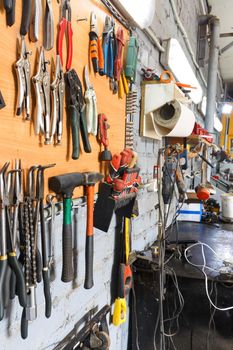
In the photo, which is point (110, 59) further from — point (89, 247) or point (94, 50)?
point (89, 247)

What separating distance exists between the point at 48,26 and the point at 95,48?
24 centimetres

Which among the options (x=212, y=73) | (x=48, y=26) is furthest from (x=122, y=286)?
(x=212, y=73)

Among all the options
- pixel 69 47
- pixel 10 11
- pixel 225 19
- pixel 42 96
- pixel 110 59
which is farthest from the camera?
pixel 225 19

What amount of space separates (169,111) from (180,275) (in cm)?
78

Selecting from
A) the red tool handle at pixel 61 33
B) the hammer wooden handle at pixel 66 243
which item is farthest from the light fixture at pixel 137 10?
the hammer wooden handle at pixel 66 243

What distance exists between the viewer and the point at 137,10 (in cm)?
115

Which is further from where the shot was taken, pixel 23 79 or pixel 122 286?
pixel 122 286

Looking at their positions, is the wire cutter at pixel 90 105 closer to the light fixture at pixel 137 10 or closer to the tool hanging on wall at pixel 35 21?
the tool hanging on wall at pixel 35 21

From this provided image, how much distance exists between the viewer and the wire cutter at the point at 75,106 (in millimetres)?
789

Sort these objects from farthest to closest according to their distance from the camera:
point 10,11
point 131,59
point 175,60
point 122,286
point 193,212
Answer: point 193,212, point 175,60, point 122,286, point 131,59, point 10,11

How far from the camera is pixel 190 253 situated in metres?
1.56

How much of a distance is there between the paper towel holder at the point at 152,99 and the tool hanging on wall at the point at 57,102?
27.4 inches

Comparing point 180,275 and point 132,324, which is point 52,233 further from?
point 132,324

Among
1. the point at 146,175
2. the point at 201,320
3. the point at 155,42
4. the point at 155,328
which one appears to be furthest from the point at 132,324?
the point at 155,42
